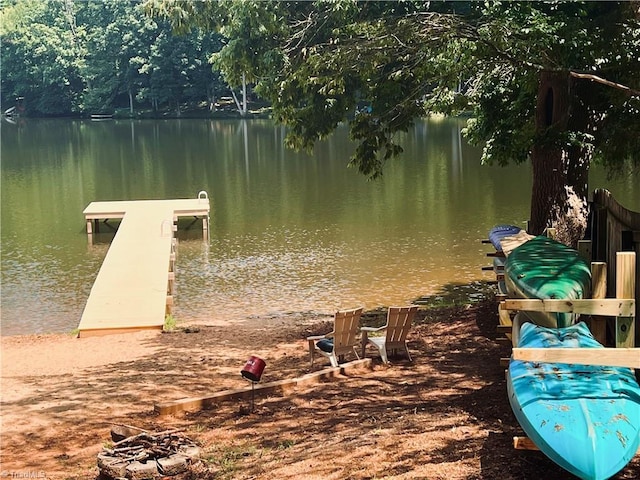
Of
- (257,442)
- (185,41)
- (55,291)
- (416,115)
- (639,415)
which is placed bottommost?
(55,291)

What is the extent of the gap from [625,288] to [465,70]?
3.99 m

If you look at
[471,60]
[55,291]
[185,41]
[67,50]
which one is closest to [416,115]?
[471,60]

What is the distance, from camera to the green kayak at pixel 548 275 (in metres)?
6.23

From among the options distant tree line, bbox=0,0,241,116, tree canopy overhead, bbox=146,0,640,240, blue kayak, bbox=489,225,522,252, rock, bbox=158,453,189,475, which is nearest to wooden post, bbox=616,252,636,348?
tree canopy overhead, bbox=146,0,640,240

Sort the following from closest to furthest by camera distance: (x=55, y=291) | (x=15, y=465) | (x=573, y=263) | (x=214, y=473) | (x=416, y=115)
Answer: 1. (x=214, y=473)
2. (x=15, y=465)
3. (x=573, y=263)
4. (x=416, y=115)
5. (x=55, y=291)

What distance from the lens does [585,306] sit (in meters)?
5.66

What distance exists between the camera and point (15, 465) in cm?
638

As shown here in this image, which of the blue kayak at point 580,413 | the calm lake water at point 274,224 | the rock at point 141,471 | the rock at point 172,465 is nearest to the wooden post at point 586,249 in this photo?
the blue kayak at point 580,413

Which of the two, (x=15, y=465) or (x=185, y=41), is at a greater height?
(x=185, y=41)

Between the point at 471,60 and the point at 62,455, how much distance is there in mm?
5201

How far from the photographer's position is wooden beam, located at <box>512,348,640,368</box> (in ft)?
15.8

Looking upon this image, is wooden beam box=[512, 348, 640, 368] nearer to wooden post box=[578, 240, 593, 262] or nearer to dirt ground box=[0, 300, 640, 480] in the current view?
dirt ground box=[0, 300, 640, 480]

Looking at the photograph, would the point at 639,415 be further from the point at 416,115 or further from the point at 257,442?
the point at 416,115

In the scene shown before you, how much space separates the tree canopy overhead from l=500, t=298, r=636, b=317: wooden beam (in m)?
2.63
